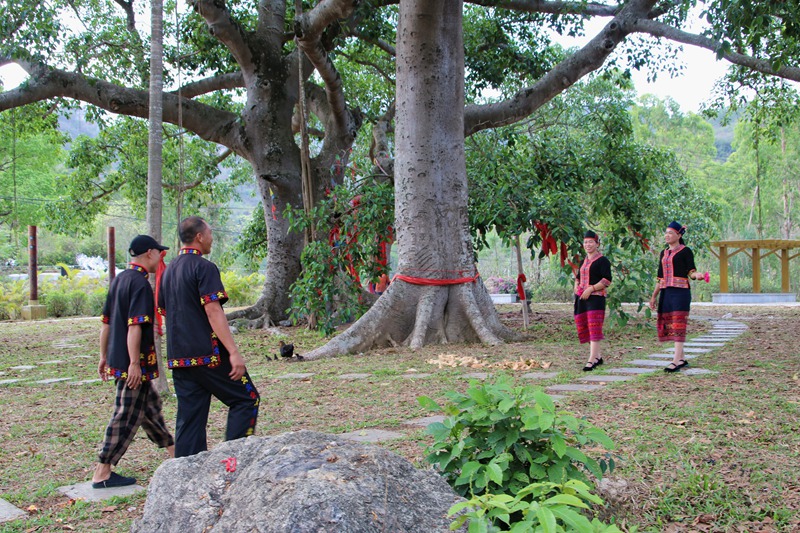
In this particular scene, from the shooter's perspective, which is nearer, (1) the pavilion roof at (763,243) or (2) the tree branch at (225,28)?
(2) the tree branch at (225,28)

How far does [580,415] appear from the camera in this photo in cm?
466

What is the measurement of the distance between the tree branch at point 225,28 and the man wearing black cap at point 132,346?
794 cm

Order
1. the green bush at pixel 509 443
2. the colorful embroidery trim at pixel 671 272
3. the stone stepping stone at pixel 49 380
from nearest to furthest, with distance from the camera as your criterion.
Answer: the green bush at pixel 509 443
the colorful embroidery trim at pixel 671 272
the stone stepping stone at pixel 49 380

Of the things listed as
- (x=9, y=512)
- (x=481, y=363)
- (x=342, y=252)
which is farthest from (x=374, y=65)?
(x=9, y=512)

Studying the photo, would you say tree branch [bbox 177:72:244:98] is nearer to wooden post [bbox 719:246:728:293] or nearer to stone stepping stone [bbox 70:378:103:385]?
stone stepping stone [bbox 70:378:103:385]

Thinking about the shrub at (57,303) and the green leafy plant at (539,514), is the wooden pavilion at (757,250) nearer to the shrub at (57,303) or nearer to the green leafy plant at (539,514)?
the shrub at (57,303)

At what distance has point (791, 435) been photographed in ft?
13.2

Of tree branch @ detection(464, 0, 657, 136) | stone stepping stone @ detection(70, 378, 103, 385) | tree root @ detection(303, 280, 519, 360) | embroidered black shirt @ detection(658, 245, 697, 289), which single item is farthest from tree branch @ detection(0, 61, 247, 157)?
embroidered black shirt @ detection(658, 245, 697, 289)

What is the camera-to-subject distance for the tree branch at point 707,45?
8.83 metres

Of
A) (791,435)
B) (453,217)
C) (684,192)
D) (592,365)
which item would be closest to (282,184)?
(453,217)

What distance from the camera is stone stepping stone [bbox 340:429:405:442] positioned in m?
4.26

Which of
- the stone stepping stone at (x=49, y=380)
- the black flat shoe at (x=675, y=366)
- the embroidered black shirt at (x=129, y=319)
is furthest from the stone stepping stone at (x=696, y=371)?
the stone stepping stone at (x=49, y=380)

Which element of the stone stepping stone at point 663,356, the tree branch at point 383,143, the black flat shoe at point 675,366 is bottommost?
the stone stepping stone at point 663,356

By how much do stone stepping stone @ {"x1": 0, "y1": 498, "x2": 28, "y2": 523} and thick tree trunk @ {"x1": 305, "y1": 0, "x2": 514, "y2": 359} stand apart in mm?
5637
